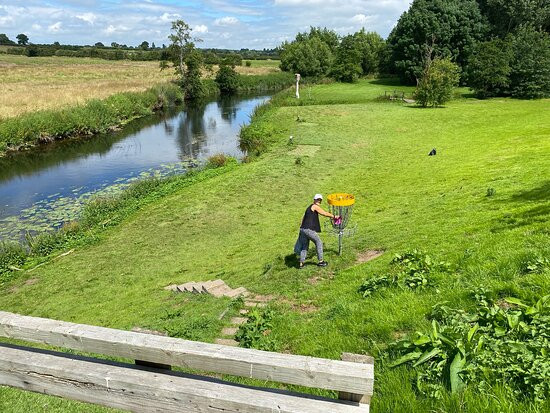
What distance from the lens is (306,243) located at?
418 inches

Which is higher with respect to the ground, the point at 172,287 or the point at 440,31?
the point at 440,31

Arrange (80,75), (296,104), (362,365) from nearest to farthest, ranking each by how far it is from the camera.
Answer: (362,365) < (296,104) < (80,75)

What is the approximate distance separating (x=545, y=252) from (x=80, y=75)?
8926 cm

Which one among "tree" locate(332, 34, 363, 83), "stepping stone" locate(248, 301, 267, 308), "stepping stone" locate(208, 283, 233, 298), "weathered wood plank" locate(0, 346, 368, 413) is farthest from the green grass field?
"tree" locate(332, 34, 363, 83)

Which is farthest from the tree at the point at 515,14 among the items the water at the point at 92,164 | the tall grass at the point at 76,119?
the tall grass at the point at 76,119

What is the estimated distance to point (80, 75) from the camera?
7919cm

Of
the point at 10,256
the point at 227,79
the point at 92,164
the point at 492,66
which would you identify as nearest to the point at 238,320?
the point at 10,256

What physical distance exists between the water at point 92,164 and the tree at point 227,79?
31.5 metres

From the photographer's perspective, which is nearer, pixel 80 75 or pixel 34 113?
pixel 34 113

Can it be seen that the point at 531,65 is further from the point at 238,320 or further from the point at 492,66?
the point at 238,320

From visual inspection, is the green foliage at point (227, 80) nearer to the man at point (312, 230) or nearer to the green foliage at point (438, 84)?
the green foliage at point (438, 84)

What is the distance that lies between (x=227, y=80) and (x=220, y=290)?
7545 centimetres

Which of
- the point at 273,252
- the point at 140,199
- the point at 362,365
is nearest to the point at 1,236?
the point at 140,199

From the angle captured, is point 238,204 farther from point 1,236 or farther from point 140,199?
point 1,236
